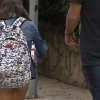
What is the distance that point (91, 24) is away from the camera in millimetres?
3473

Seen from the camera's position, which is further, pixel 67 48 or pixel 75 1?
pixel 67 48

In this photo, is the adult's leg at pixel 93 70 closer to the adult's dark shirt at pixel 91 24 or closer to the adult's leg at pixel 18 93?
the adult's dark shirt at pixel 91 24

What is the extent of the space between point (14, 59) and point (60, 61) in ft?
17.5

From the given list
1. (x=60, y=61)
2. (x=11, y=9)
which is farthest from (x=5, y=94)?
(x=60, y=61)

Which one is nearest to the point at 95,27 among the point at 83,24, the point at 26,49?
the point at 83,24

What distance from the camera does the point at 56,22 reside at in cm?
1061

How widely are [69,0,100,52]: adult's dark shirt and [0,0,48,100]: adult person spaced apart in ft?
4.02

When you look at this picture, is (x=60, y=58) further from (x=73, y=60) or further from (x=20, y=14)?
(x=20, y=14)

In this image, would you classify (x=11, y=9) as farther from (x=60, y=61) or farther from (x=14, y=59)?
(x=60, y=61)

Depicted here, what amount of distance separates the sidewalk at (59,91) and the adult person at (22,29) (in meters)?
2.94

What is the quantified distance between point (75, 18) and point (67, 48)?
594 centimetres

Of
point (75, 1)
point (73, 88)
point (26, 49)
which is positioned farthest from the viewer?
point (73, 88)

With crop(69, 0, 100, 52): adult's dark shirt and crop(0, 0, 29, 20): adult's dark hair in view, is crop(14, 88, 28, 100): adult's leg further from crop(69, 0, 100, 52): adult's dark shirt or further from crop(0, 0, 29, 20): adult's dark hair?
crop(69, 0, 100, 52): adult's dark shirt

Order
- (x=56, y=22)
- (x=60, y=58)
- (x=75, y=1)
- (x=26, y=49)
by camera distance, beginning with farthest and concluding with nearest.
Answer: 1. (x=56, y=22)
2. (x=60, y=58)
3. (x=26, y=49)
4. (x=75, y=1)
